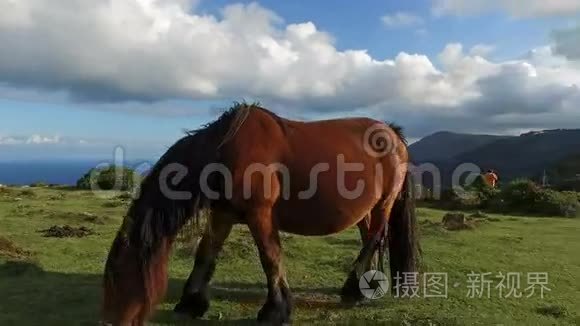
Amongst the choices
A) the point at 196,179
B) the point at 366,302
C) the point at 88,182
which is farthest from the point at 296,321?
the point at 88,182

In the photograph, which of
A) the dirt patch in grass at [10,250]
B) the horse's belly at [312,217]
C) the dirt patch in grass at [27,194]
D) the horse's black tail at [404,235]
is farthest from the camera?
the dirt patch in grass at [27,194]

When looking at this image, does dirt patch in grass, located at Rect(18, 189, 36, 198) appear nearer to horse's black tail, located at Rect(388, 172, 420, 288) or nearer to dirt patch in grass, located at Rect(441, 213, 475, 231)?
dirt patch in grass, located at Rect(441, 213, 475, 231)

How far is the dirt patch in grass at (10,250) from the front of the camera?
9.35 m

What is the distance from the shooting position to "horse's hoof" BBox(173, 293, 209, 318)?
6641mm

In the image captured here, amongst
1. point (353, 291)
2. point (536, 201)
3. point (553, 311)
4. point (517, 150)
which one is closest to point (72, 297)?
point (353, 291)

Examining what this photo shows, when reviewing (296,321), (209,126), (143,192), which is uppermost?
(209,126)

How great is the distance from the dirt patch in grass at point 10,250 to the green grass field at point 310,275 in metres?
0.01

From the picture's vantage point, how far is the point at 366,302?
738 cm

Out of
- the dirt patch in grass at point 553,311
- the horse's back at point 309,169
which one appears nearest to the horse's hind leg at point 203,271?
the horse's back at point 309,169

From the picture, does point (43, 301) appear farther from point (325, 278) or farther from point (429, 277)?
point (429, 277)

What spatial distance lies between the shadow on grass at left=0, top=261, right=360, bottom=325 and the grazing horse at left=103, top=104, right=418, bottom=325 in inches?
25.1

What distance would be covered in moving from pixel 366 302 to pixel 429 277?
4.88 ft

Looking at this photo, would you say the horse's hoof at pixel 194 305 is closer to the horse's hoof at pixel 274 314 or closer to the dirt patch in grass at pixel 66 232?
the horse's hoof at pixel 274 314

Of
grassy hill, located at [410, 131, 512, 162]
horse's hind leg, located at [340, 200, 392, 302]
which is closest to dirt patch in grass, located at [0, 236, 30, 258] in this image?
horse's hind leg, located at [340, 200, 392, 302]
